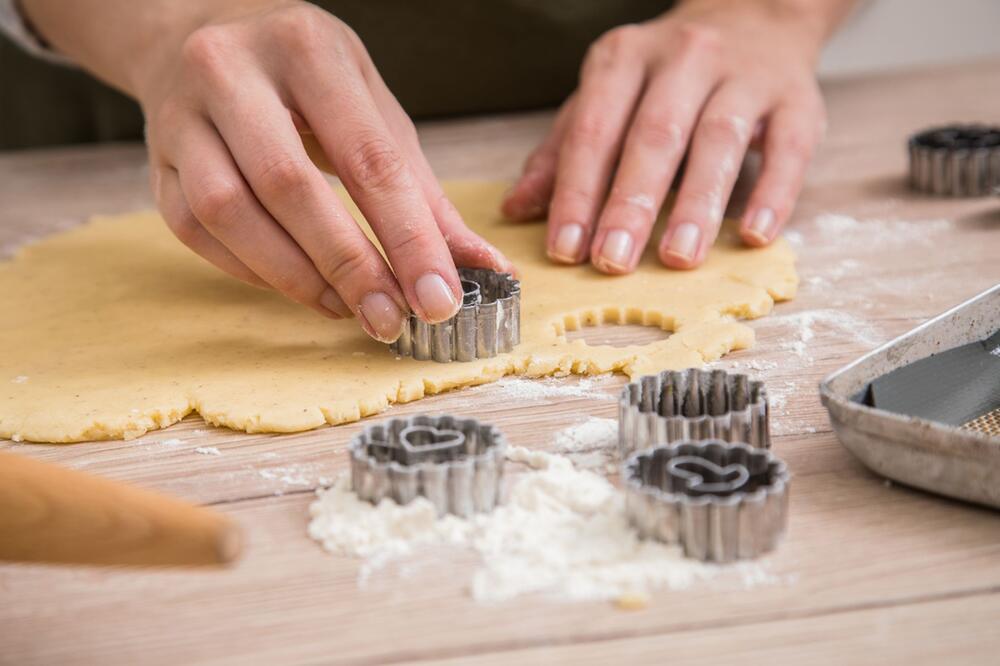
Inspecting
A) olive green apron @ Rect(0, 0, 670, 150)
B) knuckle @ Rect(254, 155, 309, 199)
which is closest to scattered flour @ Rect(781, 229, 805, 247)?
knuckle @ Rect(254, 155, 309, 199)

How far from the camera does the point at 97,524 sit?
2.13ft

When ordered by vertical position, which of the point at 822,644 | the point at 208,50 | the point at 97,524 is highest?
the point at 208,50

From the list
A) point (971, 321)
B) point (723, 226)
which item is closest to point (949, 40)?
point (723, 226)

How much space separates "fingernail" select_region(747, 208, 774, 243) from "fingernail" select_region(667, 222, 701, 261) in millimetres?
99

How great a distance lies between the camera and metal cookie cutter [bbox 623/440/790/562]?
2.56ft

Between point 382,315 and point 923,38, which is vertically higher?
Answer: point 382,315

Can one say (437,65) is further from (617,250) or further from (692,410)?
(692,410)

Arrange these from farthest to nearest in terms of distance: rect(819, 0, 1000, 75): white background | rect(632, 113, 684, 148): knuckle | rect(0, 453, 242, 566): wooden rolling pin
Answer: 1. rect(819, 0, 1000, 75): white background
2. rect(632, 113, 684, 148): knuckle
3. rect(0, 453, 242, 566): wooden rolling pin

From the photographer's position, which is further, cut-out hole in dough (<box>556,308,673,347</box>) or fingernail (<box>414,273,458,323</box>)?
cut-out hole in dough (<box>556,308,673,347</box>)

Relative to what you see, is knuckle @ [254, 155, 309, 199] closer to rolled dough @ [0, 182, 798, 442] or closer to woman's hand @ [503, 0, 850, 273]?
rolled dough @ [0, 182, 798, 442]

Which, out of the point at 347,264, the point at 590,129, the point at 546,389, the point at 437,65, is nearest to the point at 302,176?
the point at 347,264

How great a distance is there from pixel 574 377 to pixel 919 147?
0.87m

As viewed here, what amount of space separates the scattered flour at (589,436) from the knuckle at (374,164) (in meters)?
0.34

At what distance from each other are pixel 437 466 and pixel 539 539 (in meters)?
0.09
